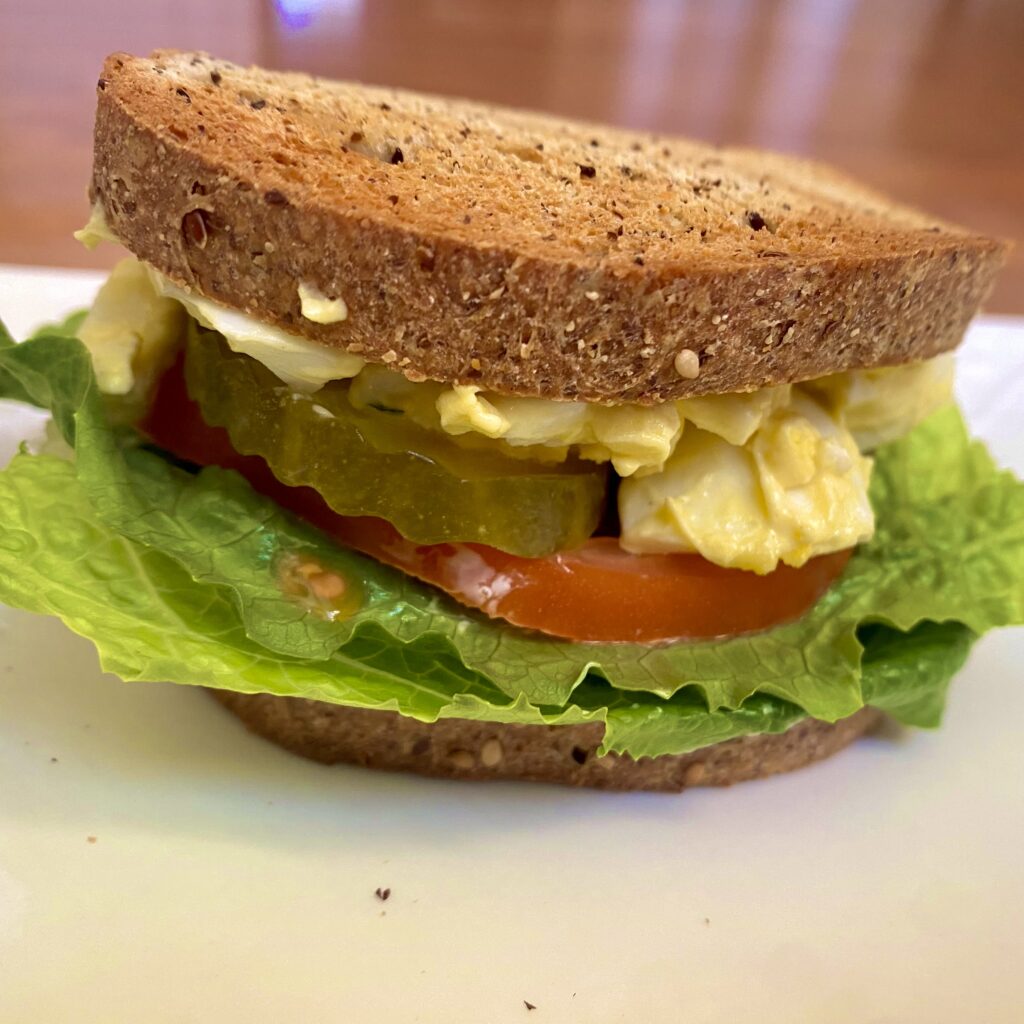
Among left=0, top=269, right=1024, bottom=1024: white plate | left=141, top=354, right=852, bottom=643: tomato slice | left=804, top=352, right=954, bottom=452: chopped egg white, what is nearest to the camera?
left=0, top=269, right=1024, bottom=1024: white plate

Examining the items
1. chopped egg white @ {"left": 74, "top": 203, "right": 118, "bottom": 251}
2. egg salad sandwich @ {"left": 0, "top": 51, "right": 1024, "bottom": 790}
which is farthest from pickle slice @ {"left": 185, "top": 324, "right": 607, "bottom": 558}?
chopped egg white @ {"left": 74, "top": 203, "right": 118, "bottom": 251}

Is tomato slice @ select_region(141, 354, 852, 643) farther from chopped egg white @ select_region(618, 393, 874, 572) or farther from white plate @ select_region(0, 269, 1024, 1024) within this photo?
white plate @ select_region(0, 269, 1024, 1024)

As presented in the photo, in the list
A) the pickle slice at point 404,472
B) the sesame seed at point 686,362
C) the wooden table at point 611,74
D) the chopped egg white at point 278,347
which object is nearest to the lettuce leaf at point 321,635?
the pickle slice at point 404,472

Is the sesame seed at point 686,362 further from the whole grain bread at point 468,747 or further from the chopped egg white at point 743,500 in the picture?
the whole grain bread at point 468,747

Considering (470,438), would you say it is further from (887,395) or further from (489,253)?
(887,395)

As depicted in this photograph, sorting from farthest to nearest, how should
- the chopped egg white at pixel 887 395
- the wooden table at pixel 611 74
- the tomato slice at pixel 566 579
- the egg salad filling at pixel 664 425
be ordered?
the wooden table at pixel 611 74 < the chopped egg white at pixel 887 395 < the tomato slice at pixel 566 579 < the egg salad filling at pixel 664 425

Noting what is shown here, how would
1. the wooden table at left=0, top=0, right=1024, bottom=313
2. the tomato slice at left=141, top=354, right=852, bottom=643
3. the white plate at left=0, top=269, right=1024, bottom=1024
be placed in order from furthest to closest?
the wooden table at left=0, top=0, right=1024, bottom=313 → the tomato slice at left=141, top=354, right=852, bottom=643 → the white plate at left=0, top=269, right=1024, bottom=1024
